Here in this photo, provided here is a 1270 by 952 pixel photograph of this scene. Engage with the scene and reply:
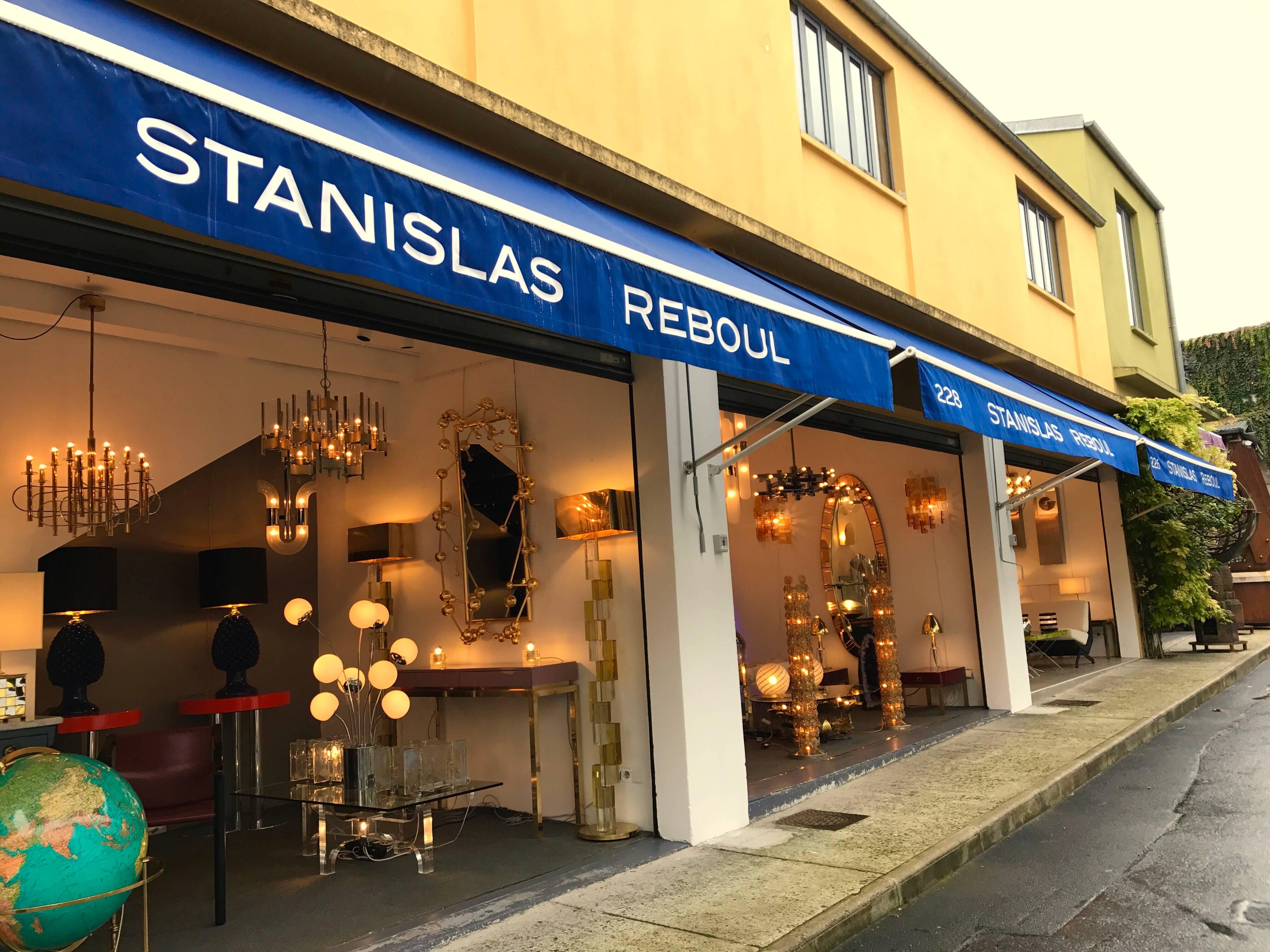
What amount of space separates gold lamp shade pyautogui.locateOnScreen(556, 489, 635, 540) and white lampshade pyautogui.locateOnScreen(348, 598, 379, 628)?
1335 millimetres

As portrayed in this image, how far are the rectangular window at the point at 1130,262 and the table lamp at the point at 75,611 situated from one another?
53.5ft

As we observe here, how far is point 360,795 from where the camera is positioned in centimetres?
541

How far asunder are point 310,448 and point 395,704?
2059 millimetres

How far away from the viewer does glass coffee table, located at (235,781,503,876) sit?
5.35 metres

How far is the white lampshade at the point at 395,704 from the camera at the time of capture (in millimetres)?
5715

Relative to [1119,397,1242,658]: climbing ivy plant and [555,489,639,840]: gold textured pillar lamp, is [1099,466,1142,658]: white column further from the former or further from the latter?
[555,489,639,840]: gold textured pillar lamp

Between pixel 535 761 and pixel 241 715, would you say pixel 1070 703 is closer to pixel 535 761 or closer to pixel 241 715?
pixel 535 761

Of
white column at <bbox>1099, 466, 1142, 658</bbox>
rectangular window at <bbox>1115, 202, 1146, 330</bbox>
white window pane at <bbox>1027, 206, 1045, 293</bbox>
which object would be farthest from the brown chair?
rectangular window at <bbox>1115, 202, 1146, 330</bbox>

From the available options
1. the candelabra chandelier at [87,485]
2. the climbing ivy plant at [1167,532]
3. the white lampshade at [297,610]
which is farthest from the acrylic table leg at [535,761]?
the climbing ivy plant at [1167,532]

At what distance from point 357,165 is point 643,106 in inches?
134

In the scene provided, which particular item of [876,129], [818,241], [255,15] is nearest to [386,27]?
[255,15]

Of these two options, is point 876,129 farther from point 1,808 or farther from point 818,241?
point 1,808

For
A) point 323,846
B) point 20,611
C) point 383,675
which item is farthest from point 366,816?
point 20,611

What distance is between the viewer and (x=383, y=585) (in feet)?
26.3
